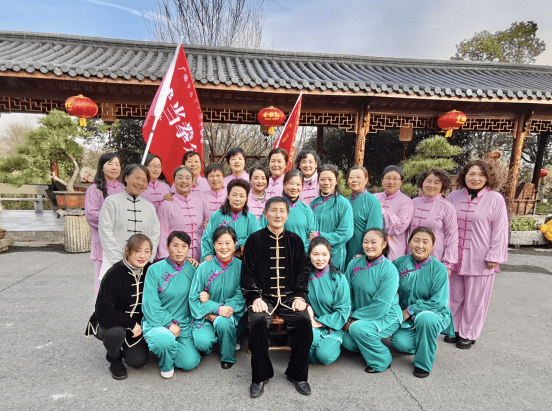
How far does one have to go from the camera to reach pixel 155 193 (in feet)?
12.2

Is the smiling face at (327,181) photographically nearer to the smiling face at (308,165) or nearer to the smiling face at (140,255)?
the smiling face at (308,165)

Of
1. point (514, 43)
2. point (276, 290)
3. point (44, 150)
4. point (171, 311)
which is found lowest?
point (171, 311)

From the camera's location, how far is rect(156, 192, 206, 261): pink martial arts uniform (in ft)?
11.1

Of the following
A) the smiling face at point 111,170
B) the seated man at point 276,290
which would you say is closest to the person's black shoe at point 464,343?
the seated man at point 276,290

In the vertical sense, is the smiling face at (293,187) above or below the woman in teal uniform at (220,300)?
above

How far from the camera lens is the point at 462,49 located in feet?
61.0

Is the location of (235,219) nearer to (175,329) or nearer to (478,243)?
(175,329)

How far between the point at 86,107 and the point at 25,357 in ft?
15.1

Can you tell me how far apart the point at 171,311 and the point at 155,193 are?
4.72ft

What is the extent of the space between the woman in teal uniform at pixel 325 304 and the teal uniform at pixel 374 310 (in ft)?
0.48

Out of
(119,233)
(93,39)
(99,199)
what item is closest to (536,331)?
(119,233)

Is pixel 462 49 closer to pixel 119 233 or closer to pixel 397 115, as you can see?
pixel 397 115

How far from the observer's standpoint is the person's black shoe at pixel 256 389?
242 centimetres

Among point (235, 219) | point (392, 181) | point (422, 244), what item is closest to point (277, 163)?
point (235, 219)
